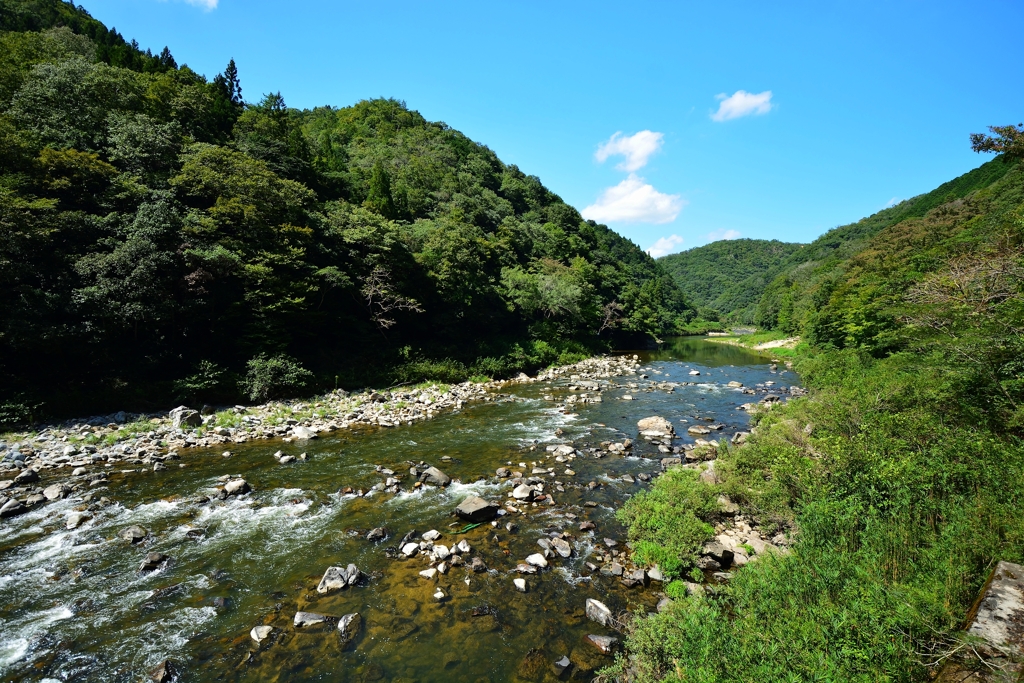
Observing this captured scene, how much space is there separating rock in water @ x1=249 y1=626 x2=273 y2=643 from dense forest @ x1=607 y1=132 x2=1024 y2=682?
16.8ft

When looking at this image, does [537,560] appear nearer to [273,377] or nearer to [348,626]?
[348,626]

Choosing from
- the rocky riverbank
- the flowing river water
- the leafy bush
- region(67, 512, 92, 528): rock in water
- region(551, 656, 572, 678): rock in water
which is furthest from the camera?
the leafy bush

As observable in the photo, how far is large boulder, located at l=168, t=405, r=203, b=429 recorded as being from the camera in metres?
16.0

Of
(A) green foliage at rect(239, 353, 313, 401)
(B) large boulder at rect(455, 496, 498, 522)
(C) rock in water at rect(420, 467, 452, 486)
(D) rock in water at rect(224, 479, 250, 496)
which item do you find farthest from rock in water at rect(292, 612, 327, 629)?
(A) green foliage at rect(239, 353, 313, 401)

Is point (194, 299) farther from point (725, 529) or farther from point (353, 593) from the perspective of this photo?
point (725, 529)

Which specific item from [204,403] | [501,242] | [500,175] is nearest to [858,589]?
[204,403]

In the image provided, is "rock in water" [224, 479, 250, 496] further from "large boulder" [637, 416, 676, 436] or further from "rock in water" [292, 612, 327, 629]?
"large boulder" [637, 416, 676, 436]

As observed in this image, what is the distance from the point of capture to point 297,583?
750cm

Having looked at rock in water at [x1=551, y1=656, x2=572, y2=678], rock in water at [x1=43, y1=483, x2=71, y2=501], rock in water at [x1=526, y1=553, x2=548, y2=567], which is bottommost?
rock in water at [x1=551, y1=656, x2=572, y2=678]

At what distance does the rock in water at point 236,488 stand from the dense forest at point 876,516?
9943 mm

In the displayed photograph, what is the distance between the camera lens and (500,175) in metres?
81.7

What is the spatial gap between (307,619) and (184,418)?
45.3 feet

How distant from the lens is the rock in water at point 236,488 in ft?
35.8

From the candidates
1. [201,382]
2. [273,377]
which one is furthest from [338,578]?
[201,382]
